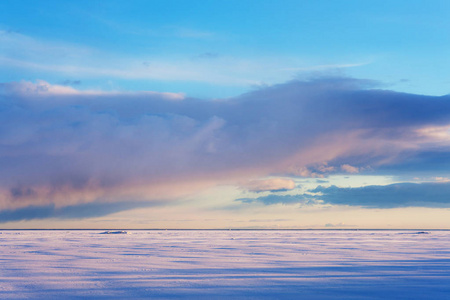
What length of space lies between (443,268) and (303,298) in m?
12.0

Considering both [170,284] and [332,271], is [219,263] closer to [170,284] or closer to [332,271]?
[332,271]

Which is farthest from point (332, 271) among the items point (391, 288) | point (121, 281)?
point (121, 281)

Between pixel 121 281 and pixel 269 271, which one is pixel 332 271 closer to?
pixel 269 271

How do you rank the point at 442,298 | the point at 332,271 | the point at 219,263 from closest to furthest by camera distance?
the point at 442,298 < the point at 332,271 < the point at 219,263

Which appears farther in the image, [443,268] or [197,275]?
[443,268]

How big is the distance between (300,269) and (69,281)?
1086cm

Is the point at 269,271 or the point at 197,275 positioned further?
the point at 269,271

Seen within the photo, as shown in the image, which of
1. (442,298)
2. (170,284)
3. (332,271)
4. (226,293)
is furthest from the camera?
(332,271)

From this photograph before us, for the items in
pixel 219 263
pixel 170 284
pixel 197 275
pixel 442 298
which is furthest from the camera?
pixel 219 263

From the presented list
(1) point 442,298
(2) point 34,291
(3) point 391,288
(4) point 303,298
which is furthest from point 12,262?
(1) point 442,298

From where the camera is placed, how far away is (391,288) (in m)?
17.1

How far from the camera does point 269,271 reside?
888 inches

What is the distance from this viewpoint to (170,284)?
59.6 feet

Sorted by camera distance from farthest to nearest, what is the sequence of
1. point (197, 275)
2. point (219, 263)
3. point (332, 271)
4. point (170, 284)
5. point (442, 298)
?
1. point (219, 263)
2. point (332, 271)
3. point (197, 275)
4. point (170, 284)
5. point (442, 298)
